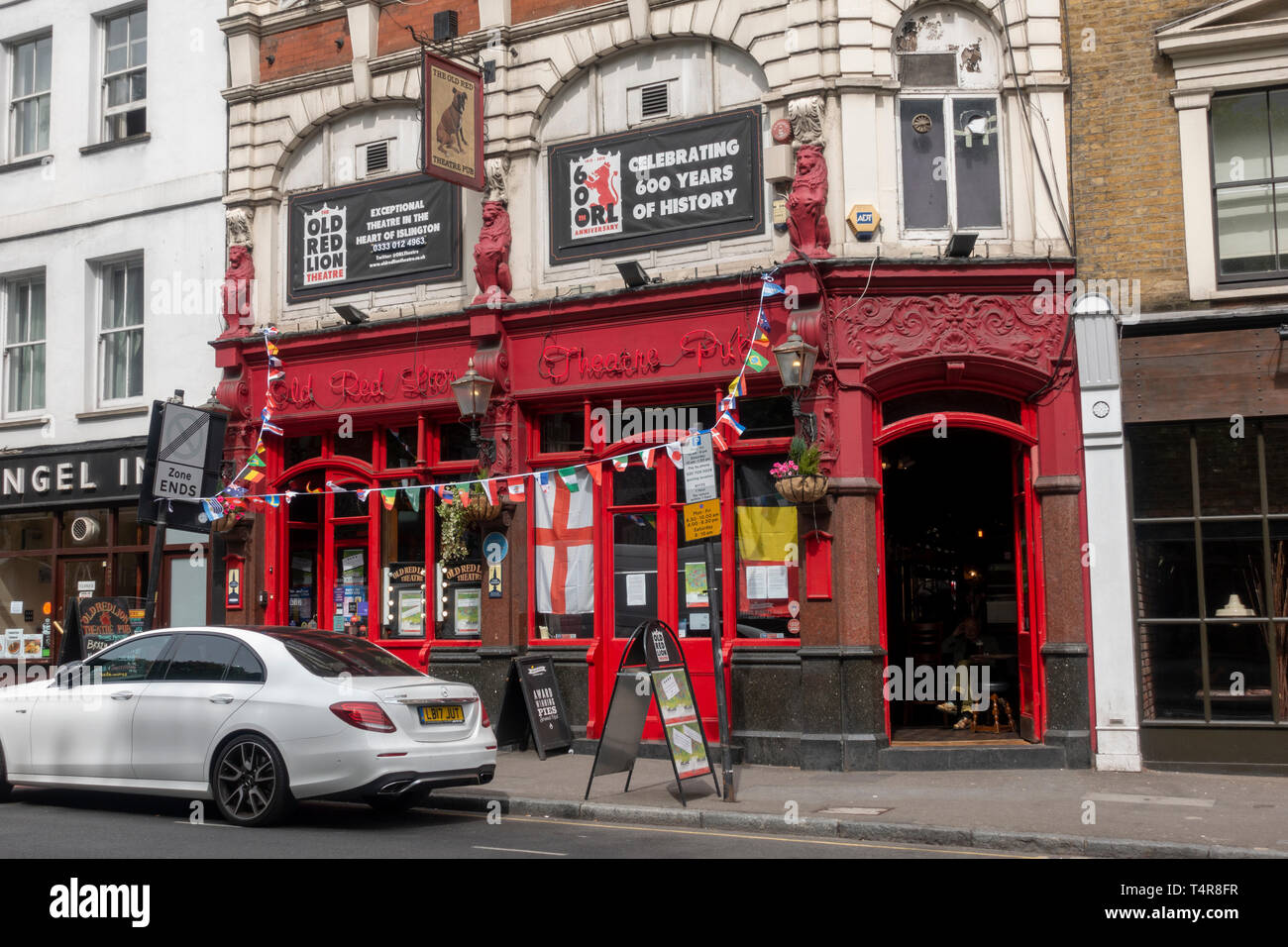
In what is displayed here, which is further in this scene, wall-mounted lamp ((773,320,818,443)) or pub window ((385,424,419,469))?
pub window ((385,424,419,469))

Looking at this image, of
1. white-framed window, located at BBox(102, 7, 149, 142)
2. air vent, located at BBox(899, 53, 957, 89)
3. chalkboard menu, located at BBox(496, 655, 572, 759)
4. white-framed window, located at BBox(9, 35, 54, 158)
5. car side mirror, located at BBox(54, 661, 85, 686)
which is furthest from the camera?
white-framed window, located at BBox(9, 35, 54, 158)

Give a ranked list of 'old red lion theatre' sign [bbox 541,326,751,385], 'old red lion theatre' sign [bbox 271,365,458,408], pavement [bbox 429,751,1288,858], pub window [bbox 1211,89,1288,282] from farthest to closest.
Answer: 'old red lion theatre' sign [bbox 271,365,458,408] < 'old red lion theatre' sign [bbox 541,326,751,385] < pub window [bbox 1211,89,1288,282] < pavement [bbox 429,751,1288,858]

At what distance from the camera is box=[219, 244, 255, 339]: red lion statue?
1778 cm

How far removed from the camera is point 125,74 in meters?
19.5

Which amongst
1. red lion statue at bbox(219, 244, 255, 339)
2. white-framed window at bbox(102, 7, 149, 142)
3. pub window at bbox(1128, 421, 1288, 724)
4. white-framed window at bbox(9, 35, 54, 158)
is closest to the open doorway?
pub window at bbox(1128, 421, 1288, 724)

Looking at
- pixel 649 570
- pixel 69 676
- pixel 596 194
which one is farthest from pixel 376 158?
pixel 69 676

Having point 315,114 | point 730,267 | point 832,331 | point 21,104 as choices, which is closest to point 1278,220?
point 832,331

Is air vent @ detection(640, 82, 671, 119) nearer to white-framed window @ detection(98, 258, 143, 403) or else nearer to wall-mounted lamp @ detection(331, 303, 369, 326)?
wall-mounted lamp @ detection(331, 303, 369, 326)

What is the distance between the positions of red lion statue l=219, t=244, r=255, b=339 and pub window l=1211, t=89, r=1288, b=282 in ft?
39.1

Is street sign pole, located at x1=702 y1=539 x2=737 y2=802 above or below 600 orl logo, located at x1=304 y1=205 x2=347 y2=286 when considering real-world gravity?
below

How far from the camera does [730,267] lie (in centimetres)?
1465
